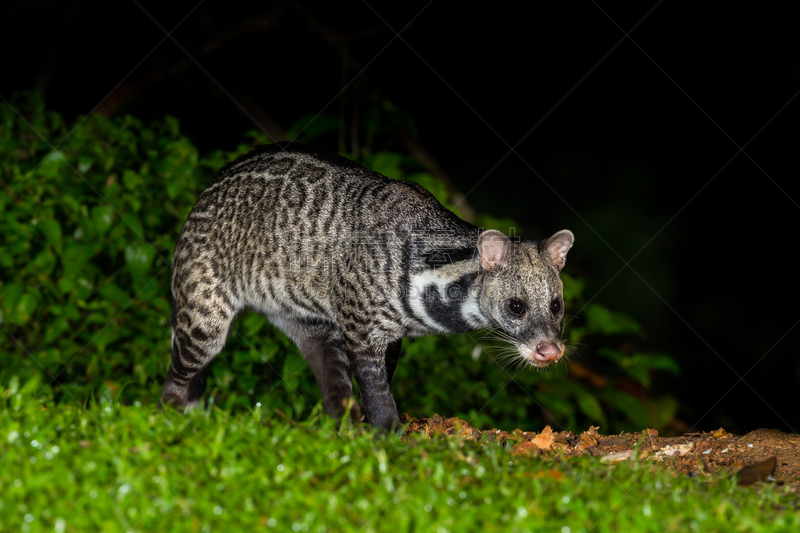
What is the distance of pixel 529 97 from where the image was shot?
30.6 feet

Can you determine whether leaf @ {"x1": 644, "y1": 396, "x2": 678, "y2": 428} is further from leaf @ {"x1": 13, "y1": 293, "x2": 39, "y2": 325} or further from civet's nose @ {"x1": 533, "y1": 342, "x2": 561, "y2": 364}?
leaf @ {"x1": 13, "y1": 293, "x2": 39, "y2": 325}

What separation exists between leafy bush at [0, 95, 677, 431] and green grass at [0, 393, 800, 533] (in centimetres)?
264

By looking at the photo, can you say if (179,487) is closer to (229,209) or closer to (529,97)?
(229,209)

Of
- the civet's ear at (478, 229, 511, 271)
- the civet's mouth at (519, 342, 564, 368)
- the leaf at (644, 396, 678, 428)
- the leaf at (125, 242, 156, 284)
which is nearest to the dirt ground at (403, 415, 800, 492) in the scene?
the civet's mouth at (519, 342, 564, 368)

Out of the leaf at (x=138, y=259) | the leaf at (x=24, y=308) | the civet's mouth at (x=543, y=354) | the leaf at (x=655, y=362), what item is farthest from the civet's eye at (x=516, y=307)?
the leaf at (x=24, y=308)

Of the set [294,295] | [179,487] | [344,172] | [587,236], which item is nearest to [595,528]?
[179,487]

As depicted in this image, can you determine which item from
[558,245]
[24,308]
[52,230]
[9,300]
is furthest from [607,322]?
[9,300]

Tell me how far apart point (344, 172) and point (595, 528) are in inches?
137

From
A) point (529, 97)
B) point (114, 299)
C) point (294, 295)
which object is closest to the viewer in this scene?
point (294, 295)

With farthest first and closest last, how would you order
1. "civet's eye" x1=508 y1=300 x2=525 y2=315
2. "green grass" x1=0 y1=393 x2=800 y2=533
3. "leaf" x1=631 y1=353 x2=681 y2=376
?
"leaf" x1=631 y1=353 x2=681 y2=376 → "civet's eye" x1=508 y1=300 x2=525 y2=315 → "green grass" x1=0 y1=393 x2=800 y2=533

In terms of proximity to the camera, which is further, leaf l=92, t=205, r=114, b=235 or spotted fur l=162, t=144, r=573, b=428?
leaf l=92, t=205, r=114, b=235

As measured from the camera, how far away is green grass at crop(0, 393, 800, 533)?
300 cm

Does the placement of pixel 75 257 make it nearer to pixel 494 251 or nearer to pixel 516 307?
pixel 494 251

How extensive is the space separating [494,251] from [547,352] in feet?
2.43
